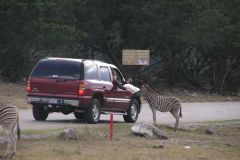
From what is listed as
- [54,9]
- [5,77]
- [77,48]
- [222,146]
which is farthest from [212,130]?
[77,48]

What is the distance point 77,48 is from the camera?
43.2m

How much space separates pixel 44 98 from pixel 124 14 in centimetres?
2251

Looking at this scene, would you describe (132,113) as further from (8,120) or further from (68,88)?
(8,120)

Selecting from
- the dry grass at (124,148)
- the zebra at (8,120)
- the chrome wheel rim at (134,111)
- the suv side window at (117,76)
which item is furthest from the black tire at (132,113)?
the zebra at (8,120)

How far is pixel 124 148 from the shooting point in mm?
15781

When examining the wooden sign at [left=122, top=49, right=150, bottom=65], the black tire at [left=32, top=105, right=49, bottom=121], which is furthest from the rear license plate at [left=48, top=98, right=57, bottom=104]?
the wooden sign at [left=122, top=49, right=150, bottom=65]

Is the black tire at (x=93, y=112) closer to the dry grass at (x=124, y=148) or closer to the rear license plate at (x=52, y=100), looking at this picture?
the rear license plate at (x=52, y=100)

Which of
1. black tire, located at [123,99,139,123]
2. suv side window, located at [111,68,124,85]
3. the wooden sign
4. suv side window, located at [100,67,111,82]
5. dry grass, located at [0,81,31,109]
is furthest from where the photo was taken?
the wooden sign

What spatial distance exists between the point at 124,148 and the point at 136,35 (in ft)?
91.5

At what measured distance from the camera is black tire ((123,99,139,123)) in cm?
2388

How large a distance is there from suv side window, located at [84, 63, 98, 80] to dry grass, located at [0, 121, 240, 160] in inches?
99.2

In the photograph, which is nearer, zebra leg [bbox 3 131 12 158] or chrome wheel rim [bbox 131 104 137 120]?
zebra leg [bbox 3 131 12 158]

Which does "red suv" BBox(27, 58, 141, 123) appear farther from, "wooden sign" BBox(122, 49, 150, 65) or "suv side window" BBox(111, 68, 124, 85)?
"wooden sign" BBox(122, 49, 150, 65)

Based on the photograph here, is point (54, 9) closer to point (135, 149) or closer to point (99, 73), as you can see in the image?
point (99, 73)
